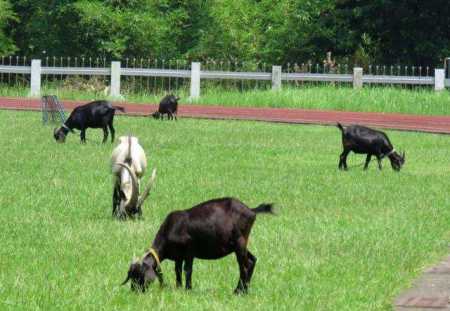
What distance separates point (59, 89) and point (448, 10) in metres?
16.7

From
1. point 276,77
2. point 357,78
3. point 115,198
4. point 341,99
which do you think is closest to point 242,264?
point 115,198

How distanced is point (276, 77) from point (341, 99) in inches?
→ 176

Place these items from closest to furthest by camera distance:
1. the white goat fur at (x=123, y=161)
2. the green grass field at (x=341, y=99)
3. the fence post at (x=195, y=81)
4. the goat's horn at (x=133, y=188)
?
1. the goat's horn at (x=133, y=188)
2. the white goat fur at (x=123, y=161)
3. the green grass field at (x=341, y=99)
4. the fence post at (x=195, y=81)

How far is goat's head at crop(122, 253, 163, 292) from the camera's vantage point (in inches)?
364

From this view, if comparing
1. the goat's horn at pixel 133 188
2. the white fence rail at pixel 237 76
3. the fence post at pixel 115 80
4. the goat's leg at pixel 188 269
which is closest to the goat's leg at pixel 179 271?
the goat's leg at pixel 188 269

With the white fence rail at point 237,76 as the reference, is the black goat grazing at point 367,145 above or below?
below

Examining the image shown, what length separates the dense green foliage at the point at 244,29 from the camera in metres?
50.4

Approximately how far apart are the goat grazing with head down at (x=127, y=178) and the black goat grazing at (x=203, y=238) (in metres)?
3.46

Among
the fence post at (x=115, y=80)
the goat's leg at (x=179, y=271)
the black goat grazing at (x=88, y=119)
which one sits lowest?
the goat's leg at (x=179, y=271)

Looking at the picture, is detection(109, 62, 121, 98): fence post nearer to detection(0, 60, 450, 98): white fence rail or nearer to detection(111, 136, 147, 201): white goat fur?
detection(0, 60, 450, 98): white fence rail

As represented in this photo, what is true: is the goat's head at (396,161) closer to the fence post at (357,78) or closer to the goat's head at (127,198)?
the goat's head at (127,198)

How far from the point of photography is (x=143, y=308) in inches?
359

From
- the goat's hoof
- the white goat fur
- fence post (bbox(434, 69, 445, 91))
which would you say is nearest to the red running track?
fence post (bbox(434, 69, 445, 91))

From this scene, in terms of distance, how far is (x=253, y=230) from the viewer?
44.3ft
